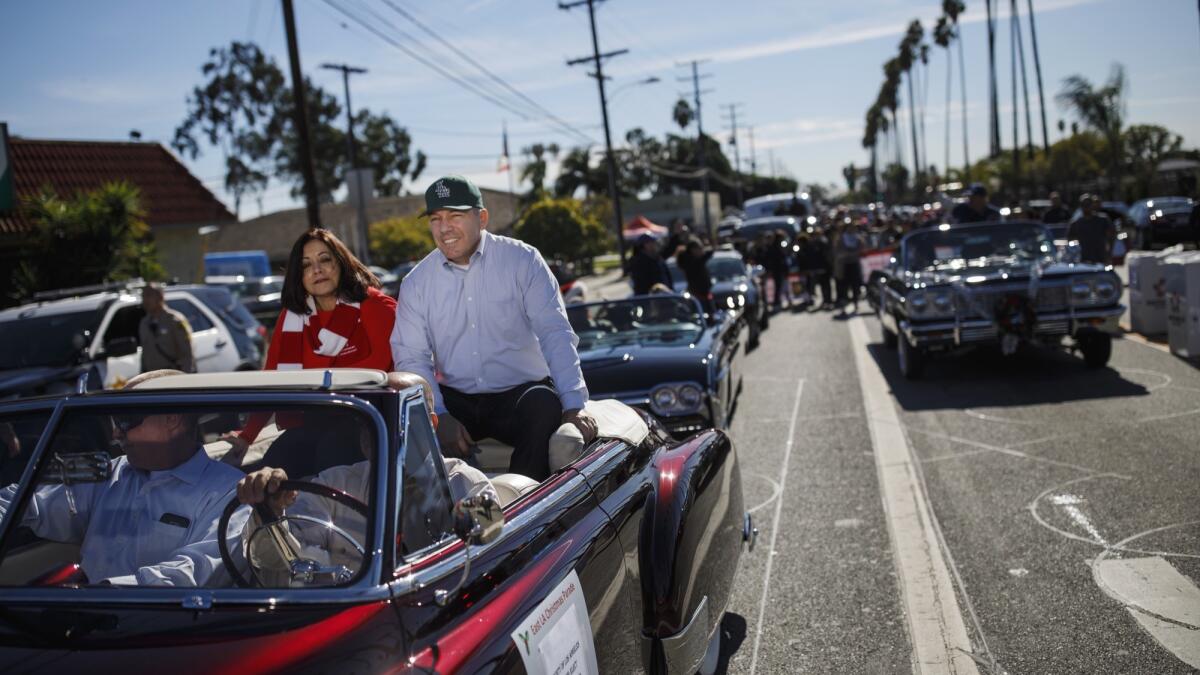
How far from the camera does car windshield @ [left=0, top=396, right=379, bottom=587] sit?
3.04 meters

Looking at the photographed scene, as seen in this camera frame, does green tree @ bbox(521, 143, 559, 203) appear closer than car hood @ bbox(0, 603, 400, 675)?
No

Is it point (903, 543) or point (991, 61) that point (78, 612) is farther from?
point (991, 61)

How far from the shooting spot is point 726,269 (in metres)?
19.7

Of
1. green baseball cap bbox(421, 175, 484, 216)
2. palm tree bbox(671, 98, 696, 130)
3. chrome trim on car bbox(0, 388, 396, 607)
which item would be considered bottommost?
chrome trim on car bbox(0, 388, 396, 607)

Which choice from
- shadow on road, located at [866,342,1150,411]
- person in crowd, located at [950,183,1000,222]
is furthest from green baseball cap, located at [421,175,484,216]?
person in crowd, located at [950,183,1000,222]

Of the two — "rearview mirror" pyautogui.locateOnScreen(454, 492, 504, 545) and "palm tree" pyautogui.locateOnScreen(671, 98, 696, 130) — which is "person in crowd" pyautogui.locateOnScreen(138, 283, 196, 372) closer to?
"rearview mirror" pyautogui.locateOnScreen(454, 492, 504, 545)

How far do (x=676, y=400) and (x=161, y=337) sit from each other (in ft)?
19.2

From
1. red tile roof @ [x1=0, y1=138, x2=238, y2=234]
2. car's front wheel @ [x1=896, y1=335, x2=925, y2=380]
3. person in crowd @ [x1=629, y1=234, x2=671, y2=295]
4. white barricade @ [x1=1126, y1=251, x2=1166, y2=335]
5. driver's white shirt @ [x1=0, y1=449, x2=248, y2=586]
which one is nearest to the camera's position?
driver's white shirt @ [x1=0, y1=449, x2=248, y2=586]

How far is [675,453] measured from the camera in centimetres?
469

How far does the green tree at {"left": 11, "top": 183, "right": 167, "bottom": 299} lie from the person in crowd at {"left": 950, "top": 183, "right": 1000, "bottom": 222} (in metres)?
15.1

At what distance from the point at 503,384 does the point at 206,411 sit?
71.4 inches

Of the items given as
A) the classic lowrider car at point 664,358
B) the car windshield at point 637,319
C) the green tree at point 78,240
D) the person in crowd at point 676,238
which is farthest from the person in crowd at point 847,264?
the green tree at point 78,240

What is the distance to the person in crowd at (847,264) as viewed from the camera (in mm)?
22734

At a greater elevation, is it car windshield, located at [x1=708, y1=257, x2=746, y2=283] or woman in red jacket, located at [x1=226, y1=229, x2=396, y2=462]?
woman in red jacket, located at [x1=226, y1=229, x2=396, y2=462]
